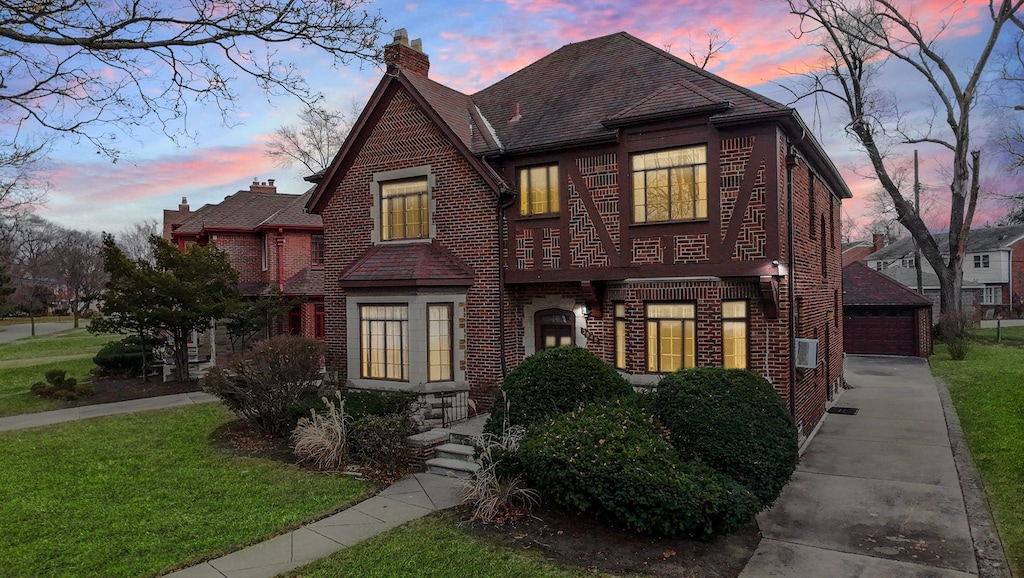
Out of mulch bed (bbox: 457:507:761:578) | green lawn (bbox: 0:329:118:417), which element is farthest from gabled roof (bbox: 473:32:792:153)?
green lawn (bbox: 0:329:118:417)

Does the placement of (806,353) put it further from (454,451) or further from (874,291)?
(874,291)

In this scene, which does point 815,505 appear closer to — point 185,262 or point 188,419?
point 188,419

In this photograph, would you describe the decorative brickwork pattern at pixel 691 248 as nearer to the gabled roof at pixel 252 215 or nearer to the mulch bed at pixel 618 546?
the mulch bed at pixel 618 546

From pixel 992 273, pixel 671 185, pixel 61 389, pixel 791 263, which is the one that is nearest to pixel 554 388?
pixel 671 185

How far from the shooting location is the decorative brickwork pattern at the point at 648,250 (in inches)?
453

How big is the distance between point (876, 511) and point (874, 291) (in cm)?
2241

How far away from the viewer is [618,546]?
23.1 ft

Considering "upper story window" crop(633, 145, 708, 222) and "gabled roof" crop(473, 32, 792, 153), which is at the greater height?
"gabled roof" crop(473, 32, 792, 153)

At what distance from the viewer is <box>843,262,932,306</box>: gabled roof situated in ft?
85.6

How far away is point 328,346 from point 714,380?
34.2 ft

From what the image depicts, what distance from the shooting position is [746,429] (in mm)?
7562

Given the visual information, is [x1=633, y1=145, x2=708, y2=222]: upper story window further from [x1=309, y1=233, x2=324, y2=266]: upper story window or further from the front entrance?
[x1=309, y1=233, x2=324, y2=266]: upper story window

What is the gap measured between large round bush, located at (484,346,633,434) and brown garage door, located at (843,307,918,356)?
23277 millimetres

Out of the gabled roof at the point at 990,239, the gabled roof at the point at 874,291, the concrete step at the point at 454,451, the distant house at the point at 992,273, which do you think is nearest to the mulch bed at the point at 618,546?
the concrete step at the point at 454,451
